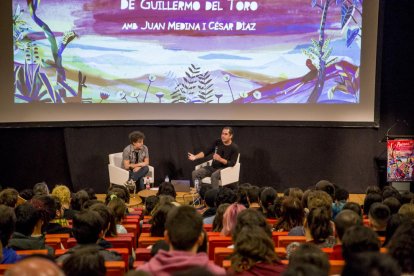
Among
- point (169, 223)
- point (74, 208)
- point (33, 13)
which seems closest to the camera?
point (169, 223)

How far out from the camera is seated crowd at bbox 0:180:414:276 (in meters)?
2.85

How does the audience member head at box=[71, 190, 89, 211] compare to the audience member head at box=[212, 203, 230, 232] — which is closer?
the audience member head at box=[212, 203, 230, 232]

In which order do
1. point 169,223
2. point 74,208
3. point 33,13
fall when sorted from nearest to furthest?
point 169,223, point 74,208, point 33,13

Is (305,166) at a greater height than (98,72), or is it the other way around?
(98,72)

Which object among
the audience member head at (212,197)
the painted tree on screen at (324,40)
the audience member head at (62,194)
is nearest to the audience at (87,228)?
the audience member head at (212,197)

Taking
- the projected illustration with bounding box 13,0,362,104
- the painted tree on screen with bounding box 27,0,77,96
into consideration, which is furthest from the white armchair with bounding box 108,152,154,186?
the painted tree on screen with bounding box 27,0,77,96

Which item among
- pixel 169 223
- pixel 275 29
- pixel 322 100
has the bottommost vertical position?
pixel 169 223

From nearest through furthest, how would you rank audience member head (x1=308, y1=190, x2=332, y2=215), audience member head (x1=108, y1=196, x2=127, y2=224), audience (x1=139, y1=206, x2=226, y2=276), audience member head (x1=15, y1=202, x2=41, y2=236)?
audience (x1=139, y1=206, x2=226, y2=276)
audience member head (x1=15, y1=202, x2=41, y2=236)
audience member head (x1=308, y1=190, x2=332, y2=215)
audience member head (x1=108, y1=196, x2=127, y2=224)

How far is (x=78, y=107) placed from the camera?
9188mm

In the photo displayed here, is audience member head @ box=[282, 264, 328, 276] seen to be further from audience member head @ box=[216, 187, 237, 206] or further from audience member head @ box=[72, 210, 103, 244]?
audience member head @ box=[216, 187, 237, 206]

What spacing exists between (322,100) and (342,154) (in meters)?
0.86

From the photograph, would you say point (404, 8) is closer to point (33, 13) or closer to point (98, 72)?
point (98, 72)

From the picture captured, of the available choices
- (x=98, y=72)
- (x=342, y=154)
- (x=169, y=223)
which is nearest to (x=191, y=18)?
(x=98, y=72)

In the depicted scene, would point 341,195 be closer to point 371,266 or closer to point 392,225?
point 392,225
